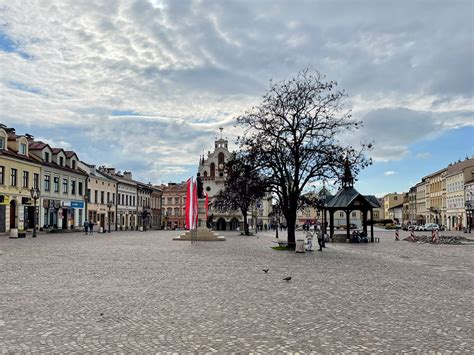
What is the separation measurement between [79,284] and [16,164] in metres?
40.0

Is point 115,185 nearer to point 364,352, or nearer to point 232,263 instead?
point 232,263

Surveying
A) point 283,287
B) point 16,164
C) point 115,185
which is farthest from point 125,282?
point 115,185

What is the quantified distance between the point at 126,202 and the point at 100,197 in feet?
43.2

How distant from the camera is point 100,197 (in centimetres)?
7431

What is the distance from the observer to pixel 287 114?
31438 millimetres

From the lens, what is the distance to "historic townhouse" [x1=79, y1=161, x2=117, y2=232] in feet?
231

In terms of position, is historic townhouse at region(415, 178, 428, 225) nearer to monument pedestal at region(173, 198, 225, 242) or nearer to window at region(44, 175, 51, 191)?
monument pedestal at region(173, 198, 225, 242)

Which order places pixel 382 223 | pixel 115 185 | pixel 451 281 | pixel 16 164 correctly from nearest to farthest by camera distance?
pixel 451 281, pixel 16 164, pixel 115 185, pixel 382 223

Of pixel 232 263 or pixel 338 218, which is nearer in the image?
pixel 232 263

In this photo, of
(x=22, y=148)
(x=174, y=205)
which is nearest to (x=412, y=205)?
(x=174, y=205)

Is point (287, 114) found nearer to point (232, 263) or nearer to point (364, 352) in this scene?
point (232, 263)

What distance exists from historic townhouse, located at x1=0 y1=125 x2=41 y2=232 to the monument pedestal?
1664 cm

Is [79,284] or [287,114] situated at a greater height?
[287,114]

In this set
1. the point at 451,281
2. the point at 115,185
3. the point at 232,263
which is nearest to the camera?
the point at 451,281
